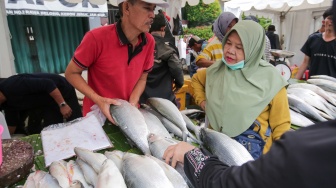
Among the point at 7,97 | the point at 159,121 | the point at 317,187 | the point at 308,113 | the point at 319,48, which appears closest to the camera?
the point at 317,187

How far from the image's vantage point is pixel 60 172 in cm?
130

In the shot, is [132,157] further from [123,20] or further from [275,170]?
[123,20]

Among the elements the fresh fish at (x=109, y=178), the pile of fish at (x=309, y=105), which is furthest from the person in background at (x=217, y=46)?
Answer: the fresh fish at (x=109, y=178)

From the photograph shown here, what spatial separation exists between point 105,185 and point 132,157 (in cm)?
24

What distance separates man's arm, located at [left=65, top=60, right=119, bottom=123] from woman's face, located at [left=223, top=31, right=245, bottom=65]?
0.88m

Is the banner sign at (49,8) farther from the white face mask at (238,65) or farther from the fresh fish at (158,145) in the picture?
the fresh fish at (158,145)

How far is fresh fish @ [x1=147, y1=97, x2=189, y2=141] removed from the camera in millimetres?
1866

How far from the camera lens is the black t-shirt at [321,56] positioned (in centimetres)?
381

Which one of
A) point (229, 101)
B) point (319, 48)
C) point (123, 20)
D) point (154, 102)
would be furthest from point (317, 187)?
point (319, 48)

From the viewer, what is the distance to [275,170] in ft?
2.11

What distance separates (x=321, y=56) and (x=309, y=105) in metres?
1.91

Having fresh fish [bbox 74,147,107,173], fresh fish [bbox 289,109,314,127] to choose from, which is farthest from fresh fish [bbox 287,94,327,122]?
fresh fish [bbox 74,147,107,173]

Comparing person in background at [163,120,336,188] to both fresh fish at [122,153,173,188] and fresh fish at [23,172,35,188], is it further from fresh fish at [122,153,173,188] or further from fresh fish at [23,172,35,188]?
fresh fish at [23,172,35,188]

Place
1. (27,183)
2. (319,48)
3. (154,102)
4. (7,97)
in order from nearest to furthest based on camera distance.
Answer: (27,183)
(154,102)
(7,97)
(319,48)
